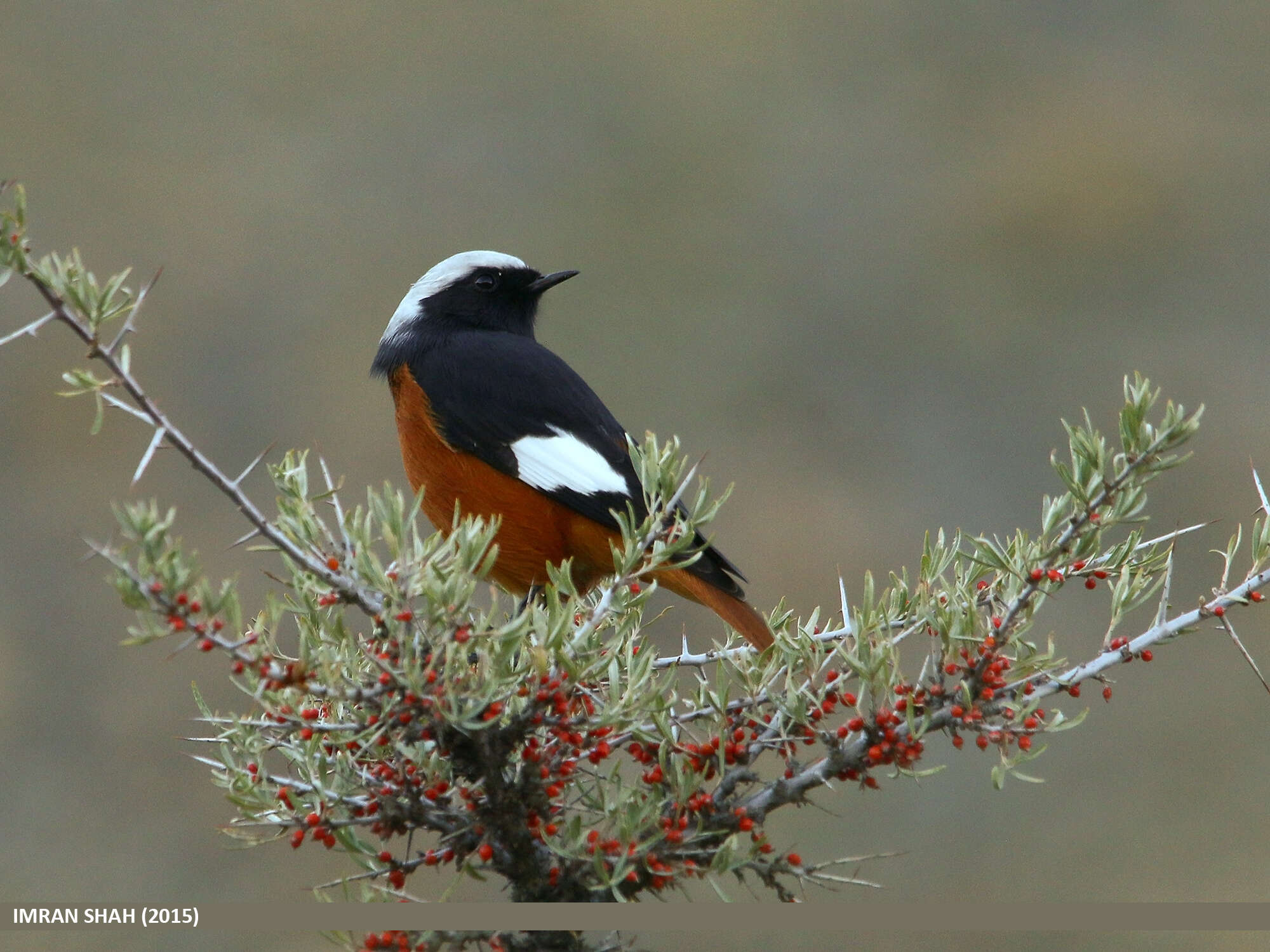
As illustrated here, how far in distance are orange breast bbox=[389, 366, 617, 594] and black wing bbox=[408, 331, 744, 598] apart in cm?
2

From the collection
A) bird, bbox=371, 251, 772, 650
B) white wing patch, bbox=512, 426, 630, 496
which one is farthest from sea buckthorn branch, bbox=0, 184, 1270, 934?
white wing patch, bbox=512, 426, 630, 496

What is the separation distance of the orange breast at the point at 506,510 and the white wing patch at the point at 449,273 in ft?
1.55

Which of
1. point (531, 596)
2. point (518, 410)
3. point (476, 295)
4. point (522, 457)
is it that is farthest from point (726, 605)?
point (476, 295)

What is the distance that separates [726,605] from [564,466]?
1.63 feet

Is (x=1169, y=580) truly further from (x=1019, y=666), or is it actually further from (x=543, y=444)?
(x=543, y=444)

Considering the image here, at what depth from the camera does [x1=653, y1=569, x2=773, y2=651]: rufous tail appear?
1970 millimetres

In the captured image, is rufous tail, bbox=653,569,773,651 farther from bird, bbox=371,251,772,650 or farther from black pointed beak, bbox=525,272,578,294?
black pointed beak, bbox=525,272,578,294

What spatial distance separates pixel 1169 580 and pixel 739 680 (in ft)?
1.71

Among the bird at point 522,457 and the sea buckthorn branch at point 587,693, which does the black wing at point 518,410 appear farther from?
the sea buckthorn branch at point 587,693

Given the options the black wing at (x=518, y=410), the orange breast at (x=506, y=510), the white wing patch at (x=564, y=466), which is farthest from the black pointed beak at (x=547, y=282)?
the white wing patch at (x=564, y=466)

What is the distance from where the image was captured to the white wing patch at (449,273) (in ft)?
9.82

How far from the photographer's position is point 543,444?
2.39 metres

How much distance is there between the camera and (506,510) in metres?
2.38

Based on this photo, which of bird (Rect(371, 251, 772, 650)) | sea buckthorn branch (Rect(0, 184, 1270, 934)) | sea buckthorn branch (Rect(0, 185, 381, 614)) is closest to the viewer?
sea buckthorn branch (Rect(0, 185, 381, 614))
